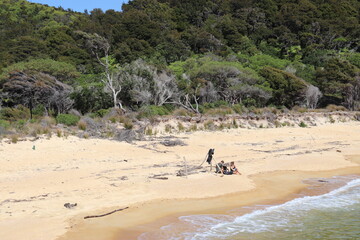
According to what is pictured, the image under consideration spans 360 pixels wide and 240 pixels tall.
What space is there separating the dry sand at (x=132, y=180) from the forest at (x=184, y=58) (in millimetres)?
7299

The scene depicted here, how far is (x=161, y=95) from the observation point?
1164 inches

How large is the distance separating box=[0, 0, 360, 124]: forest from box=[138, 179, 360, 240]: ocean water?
13352 millimetres

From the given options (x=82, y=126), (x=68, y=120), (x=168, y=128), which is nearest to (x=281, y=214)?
(x=82, y=126)

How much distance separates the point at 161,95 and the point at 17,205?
73.5 feet

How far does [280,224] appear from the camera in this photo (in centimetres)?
755

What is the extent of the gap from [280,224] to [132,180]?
4320 mm

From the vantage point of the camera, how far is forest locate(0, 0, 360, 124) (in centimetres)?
2830

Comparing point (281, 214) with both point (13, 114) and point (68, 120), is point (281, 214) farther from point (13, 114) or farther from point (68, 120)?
point (13, 114)

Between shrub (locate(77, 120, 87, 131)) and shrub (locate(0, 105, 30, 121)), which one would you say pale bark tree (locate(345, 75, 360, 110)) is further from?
shrub (locate(0, 105, 30, 121))

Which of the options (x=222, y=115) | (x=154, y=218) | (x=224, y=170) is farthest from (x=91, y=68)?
(x=154, y=218)

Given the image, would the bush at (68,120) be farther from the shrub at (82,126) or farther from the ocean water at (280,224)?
the ocean water at (280,224)

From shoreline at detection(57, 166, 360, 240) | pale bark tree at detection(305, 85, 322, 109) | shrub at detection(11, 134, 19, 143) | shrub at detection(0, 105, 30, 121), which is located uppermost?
pale bark tree at detection(305, 85, 322, 109)

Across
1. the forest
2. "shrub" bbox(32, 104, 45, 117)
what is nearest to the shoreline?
the forest

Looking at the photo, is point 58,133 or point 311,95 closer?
Result: point 58,133
